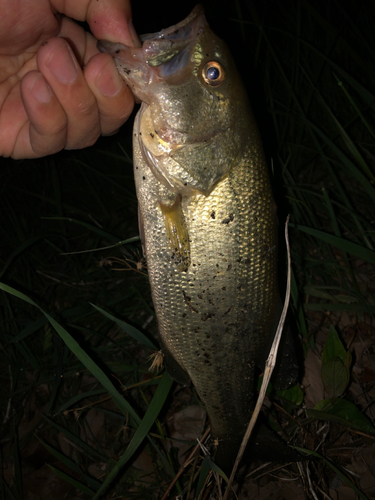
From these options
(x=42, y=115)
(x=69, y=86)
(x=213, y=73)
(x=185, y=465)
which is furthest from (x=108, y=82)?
(x=185, y=465)

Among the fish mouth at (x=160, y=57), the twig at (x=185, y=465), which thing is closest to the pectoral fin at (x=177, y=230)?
the fish mouth at (x=160, y=57)

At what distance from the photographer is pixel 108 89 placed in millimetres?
1854

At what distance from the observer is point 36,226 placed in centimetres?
462

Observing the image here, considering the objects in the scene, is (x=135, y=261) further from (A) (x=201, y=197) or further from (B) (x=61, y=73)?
(B) (x=61, y=73)

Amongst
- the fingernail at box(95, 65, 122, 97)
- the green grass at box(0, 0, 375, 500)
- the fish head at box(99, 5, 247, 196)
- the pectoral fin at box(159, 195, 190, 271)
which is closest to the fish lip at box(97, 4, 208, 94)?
the fish head at box(99, 5, 247, 196)

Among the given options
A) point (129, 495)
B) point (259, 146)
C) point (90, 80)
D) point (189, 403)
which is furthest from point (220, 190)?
point (129, 495)

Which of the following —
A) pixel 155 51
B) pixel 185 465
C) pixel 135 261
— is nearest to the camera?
pixel 155 51

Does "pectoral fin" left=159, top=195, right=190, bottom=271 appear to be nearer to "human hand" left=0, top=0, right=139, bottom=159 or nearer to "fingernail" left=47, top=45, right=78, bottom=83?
"human hand" left=0, top=0, right=139, bottom=159

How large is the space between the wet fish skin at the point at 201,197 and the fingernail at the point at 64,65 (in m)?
0.21

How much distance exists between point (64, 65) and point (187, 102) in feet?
2.12

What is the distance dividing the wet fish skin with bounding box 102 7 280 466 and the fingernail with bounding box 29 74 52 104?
391 millimetres

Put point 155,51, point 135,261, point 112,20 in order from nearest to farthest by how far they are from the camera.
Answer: point 155,51, point 112,20, point 135,261

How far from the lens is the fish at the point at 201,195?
67.5 inches

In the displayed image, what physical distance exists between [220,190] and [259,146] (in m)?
0.33
